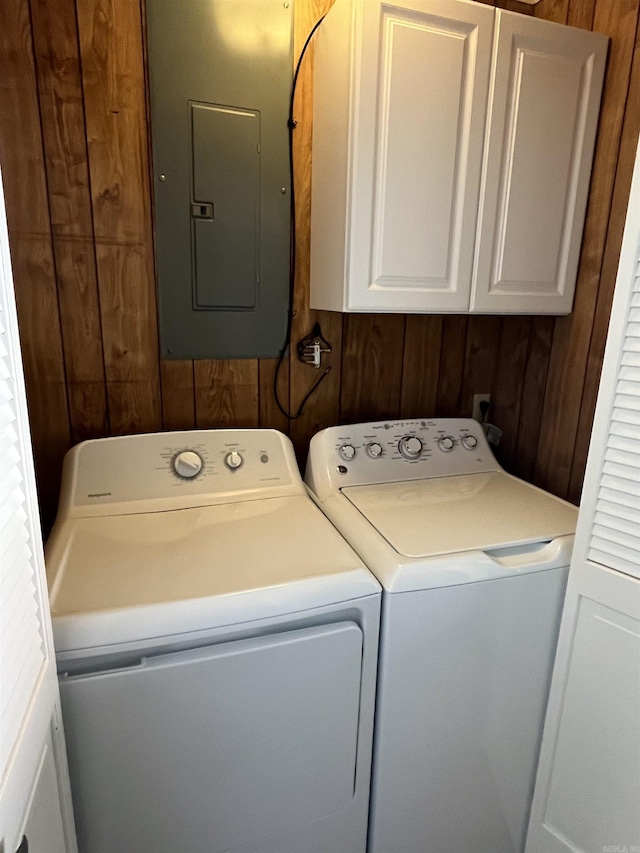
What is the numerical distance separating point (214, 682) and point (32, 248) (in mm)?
1126

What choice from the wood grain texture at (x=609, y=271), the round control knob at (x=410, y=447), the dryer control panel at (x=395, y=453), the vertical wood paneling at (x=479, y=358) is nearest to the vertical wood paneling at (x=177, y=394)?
the dryer control panel at (x=395, y=453)

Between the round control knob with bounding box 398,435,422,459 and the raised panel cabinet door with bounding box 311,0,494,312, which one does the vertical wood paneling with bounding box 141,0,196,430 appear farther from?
the round control knob with bounding box 398,435,422,459

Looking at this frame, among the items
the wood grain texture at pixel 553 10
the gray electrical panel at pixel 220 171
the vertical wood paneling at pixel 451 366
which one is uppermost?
the wood grain texture at pixel 553 10

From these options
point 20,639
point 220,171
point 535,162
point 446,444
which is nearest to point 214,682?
point 20,639

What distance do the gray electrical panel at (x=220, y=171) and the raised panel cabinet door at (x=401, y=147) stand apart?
5.8 inches

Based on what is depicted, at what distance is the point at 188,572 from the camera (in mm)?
1077

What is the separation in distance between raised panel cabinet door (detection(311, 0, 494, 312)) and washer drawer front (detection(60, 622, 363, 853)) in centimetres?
86

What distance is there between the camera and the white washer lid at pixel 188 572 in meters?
0.96

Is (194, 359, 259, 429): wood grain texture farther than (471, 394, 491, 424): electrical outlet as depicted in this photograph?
No

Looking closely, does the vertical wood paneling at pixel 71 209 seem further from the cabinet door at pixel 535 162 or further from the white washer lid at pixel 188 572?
the cabinet door at pixel 535 162

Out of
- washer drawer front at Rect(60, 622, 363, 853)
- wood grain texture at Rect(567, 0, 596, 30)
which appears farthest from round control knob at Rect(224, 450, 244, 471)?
wood grain texture at Rect(567, 0, 596, 30)

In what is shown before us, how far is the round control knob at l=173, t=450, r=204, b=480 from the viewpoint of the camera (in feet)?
4.75

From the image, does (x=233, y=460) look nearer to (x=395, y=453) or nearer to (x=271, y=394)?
(x=271, y=394)

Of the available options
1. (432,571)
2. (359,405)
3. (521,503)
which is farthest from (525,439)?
(432,571)
